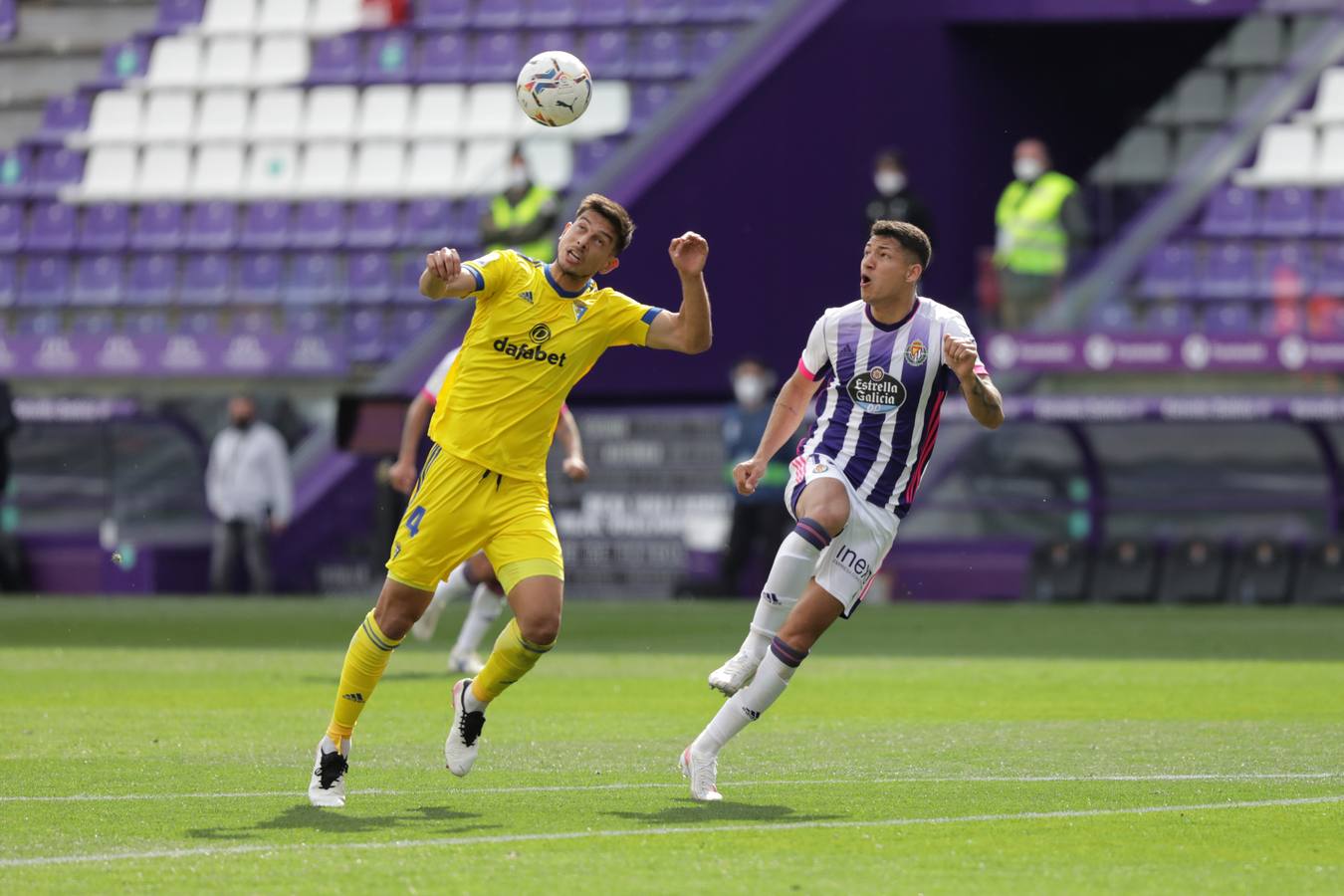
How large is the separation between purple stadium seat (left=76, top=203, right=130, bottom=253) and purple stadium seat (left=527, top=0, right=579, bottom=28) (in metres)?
5.05

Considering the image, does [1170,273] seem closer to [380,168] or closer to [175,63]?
[380,168]

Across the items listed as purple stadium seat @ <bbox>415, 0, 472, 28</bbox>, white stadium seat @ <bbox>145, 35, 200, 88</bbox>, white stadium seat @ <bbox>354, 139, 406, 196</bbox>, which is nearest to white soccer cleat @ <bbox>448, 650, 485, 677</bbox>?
white stadium seat @ <bbox>354, 139, 406, 196</bbox>

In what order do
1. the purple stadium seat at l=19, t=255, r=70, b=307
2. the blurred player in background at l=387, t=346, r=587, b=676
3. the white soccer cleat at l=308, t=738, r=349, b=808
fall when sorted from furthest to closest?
the purple stadium seat at l=19, t=255, r=70, b=307 → the blurred player in background at l=387, t=346, r=587, b=676 → the white soccer cleat at l=308, t=738, r=349, b=808

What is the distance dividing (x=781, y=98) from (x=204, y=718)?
12910 millimetres

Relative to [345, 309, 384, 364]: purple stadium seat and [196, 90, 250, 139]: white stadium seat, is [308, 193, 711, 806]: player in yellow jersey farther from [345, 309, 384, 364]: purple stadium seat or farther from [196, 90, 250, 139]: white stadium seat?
[196, 90, 250, 139]: white stadium seat

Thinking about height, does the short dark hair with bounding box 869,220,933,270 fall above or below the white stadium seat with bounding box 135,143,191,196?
below

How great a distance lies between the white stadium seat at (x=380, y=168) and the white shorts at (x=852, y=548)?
17368 mm

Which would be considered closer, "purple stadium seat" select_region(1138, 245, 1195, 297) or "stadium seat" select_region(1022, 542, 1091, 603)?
"stadium seat" select_region(1022, 542, 1091, 603)

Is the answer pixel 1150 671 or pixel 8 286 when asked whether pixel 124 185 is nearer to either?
pixel 8 286

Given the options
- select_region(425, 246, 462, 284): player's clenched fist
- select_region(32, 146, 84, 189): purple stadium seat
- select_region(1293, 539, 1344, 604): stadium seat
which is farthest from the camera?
select_region(32, 146, 84, 189): purple stadium seat

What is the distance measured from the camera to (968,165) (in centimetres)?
2388

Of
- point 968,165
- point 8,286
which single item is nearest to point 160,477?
point 8,286

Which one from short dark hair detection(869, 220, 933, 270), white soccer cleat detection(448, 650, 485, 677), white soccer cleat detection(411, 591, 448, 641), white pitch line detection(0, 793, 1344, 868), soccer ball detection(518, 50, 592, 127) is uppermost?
soccer ball detection(518, 50, 592, 127)

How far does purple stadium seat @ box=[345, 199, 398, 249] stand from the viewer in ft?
79.0
